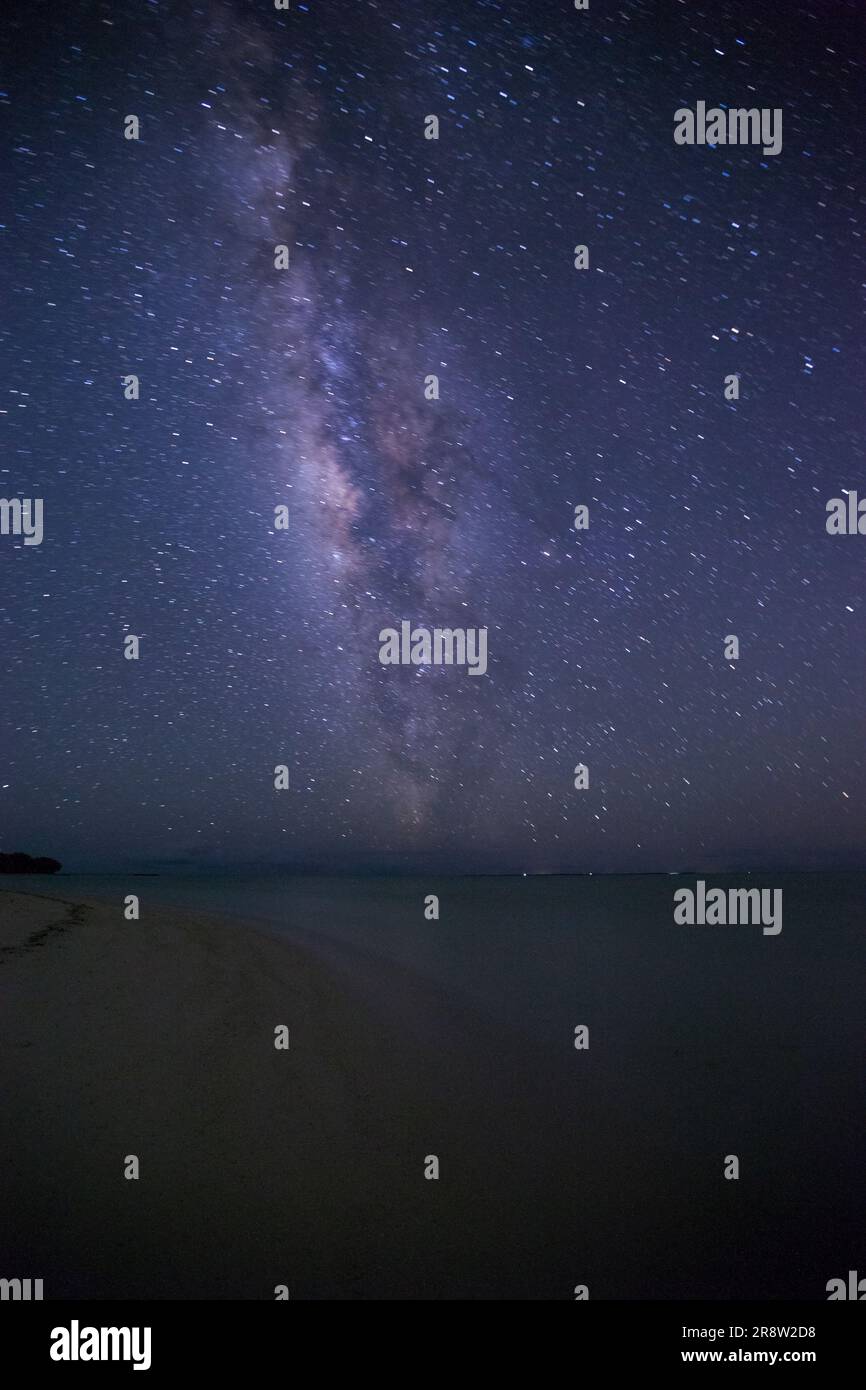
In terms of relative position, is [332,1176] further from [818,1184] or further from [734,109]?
[734,109]

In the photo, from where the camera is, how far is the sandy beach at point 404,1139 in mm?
3797

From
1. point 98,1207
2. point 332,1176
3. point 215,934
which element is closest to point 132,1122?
point 98,1207

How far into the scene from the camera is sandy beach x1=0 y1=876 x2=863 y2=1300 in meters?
3.80

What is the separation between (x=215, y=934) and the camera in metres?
11.9

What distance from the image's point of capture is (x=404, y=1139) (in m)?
4.60

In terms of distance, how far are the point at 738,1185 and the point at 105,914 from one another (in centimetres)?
1202
